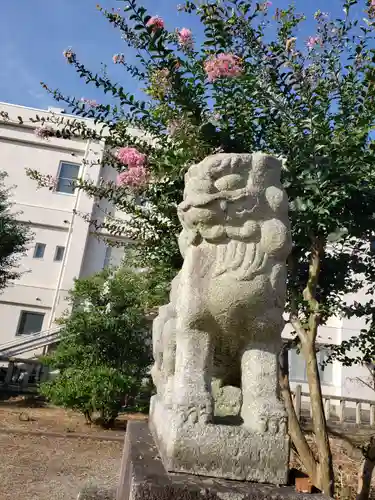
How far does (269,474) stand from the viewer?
1.70m

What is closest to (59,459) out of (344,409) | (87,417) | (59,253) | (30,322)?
(87,417)

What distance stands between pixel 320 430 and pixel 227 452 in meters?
2.39

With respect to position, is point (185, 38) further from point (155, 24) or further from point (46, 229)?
point (46, 229)

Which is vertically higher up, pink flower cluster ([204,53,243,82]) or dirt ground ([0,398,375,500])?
pink flower cluster ([204,53,243,82])

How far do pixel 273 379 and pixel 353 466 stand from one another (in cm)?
444

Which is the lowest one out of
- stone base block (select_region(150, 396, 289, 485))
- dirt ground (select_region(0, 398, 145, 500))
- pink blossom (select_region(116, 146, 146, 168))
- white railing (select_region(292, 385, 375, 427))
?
dirt ground (select_region(0, 398, 145, 500))

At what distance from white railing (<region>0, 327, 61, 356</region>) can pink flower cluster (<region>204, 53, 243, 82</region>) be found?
32.4 feet

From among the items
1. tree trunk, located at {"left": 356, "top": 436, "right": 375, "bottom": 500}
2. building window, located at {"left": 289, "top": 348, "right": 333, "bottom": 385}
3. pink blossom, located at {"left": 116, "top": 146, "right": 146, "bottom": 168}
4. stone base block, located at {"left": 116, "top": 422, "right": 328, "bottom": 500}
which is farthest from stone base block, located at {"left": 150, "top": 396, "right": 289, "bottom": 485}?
building window, located at {"left": 289, "top": 348, "right": 333, "bottom": 385}

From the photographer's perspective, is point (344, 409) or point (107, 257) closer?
point (344, 409)

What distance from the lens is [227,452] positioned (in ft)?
5.53

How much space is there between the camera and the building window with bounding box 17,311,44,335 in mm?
12836

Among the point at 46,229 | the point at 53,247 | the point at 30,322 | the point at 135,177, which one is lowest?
the point at 30,322

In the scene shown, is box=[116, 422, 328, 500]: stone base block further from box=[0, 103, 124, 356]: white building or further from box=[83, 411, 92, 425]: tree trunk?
box=[0, 103, 124, 356]: white building

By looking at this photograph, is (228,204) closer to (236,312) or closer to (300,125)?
(236,312)
